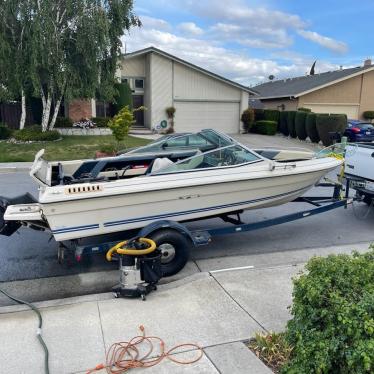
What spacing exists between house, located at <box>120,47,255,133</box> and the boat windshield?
2078cm

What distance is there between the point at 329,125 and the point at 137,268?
18.0m

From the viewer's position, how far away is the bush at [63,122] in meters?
21.7

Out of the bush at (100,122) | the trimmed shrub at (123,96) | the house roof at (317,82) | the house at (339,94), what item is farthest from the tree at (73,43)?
the house at (339,94)

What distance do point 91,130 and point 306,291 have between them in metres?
20.4

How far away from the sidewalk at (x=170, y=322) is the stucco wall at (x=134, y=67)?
24005 millimetres

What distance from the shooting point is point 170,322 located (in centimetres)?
377

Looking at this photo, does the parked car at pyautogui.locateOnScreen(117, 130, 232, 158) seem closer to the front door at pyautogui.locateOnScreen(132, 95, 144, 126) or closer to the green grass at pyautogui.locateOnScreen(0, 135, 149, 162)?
the green grass at pyautogui.locateOnScreen(0, 135, 149, 162)

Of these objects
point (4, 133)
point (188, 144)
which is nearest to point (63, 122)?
point (4, 133)

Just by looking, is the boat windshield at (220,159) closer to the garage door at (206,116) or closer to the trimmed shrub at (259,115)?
the garage door at (206,116)

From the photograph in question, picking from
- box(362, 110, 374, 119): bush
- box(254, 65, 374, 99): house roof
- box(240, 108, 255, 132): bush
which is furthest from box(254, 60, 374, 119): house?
box(240, 108, 255, 132): bush

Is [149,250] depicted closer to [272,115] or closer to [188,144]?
[188,144]

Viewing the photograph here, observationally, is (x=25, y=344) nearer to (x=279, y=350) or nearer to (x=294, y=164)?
(x=279, y=350)

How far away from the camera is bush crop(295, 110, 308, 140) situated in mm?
23484

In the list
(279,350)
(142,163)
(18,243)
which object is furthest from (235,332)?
(18,243)
